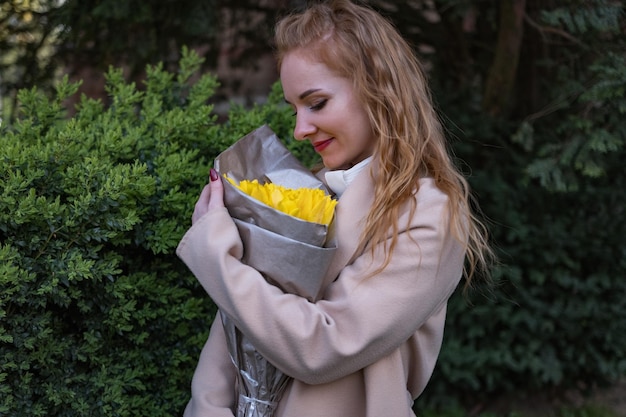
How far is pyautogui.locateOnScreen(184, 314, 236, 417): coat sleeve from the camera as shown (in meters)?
2.10

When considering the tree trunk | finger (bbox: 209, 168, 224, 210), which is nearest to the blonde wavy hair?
finger (bbox: 209, 168, 224, 210)

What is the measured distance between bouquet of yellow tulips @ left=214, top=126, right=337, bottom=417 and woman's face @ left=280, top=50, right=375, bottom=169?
0.19 meters

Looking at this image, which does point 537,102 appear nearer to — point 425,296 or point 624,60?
point 624,60

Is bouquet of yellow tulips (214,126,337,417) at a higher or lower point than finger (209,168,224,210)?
lower

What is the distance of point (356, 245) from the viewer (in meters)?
1.98

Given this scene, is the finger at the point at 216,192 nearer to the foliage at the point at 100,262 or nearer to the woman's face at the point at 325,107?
the woman's face at the point at 325,107

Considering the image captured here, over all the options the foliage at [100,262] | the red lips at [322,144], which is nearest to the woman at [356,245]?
the red lips at [322,144]

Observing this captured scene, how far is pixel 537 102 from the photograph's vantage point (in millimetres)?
4918

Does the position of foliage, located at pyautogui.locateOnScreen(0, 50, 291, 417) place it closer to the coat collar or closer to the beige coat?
the beige coat

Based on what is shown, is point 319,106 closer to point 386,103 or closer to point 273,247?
point 386,103

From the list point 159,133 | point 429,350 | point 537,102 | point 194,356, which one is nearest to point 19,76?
point 159,133

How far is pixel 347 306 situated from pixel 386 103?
0.61 metres

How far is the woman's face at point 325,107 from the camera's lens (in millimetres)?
2088

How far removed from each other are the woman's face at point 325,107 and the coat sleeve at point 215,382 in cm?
62
